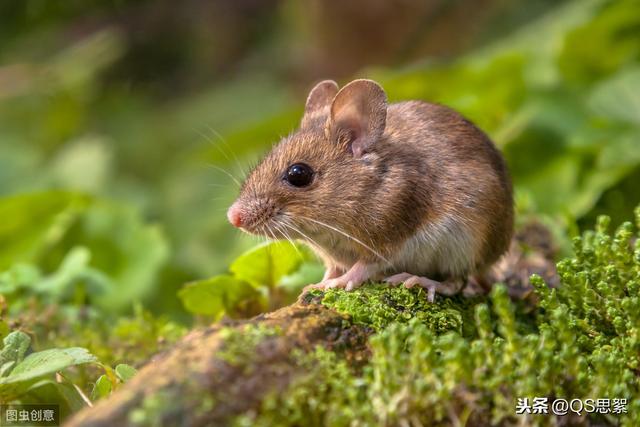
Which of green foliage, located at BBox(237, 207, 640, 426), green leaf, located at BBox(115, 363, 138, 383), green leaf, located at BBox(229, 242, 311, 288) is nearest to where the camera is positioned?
green foliage, located at BBox(237, 207, 640, 426)

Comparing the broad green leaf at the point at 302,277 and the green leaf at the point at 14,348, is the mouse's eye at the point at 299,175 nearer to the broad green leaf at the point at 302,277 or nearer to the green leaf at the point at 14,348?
the broad green leaf at the point at 302,277

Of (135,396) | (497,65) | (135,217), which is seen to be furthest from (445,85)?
(135,396)

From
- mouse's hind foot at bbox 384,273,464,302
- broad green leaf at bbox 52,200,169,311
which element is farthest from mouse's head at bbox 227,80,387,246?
broad green leaf at bbox 52,200,169,311

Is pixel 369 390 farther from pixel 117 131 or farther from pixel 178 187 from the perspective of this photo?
pixel 117 131

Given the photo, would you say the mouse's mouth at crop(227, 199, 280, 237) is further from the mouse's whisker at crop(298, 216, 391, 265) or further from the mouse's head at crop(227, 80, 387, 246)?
the mouse's whisker at crop(298, 216, 391, 265)

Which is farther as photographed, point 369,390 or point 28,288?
point 28,288

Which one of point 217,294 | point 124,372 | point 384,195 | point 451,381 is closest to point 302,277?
point 217,294

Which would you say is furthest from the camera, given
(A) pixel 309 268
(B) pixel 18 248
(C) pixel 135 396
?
(B) pixel 18 248

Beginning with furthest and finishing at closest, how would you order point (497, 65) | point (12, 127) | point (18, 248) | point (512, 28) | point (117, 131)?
point (117, 131) < point (12, 127) < point (512, 28) < point (497, 65) < point (18, 248)
